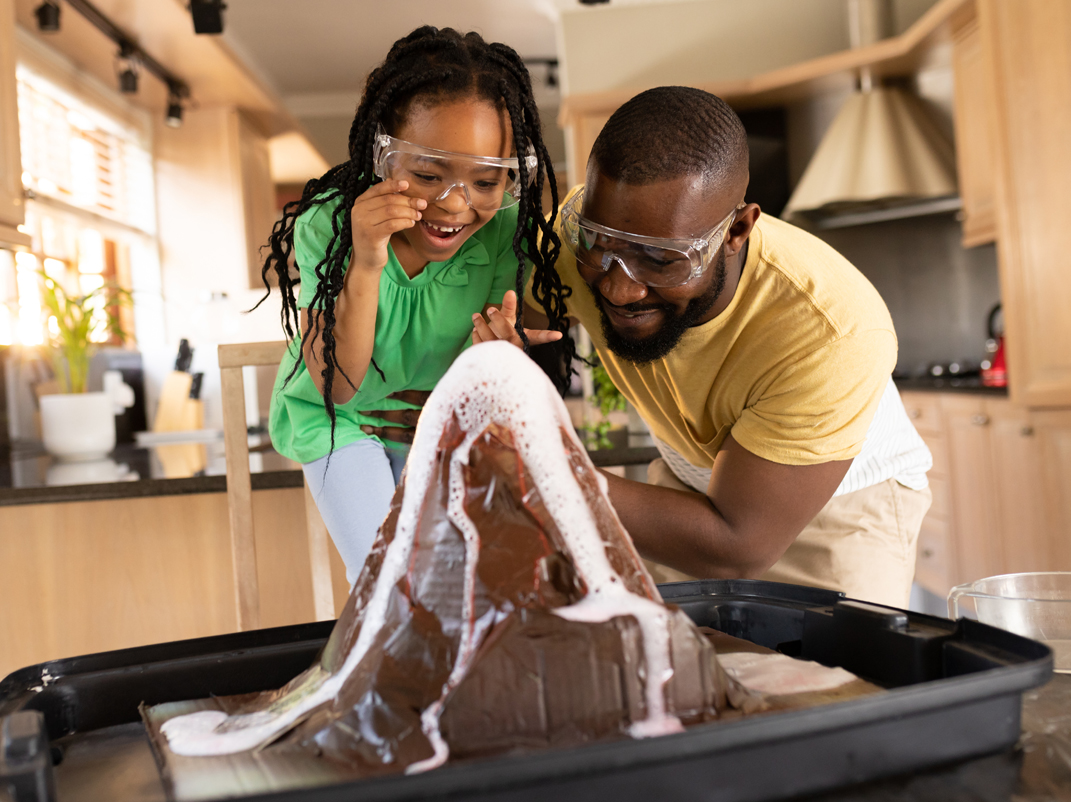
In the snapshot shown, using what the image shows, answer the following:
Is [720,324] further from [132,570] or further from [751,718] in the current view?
[132,570]

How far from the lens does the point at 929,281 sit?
409cm

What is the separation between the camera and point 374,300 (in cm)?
103

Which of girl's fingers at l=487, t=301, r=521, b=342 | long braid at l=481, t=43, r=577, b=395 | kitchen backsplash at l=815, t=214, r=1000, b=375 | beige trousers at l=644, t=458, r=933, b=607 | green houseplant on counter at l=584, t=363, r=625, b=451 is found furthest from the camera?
kitchen backsplash at l=815, t=214, r=1000, b=375

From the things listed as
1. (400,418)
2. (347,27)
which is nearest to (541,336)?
(400,418)

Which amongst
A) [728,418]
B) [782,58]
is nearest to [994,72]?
[782,58]

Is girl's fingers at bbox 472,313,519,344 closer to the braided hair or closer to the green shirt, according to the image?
the braided hair

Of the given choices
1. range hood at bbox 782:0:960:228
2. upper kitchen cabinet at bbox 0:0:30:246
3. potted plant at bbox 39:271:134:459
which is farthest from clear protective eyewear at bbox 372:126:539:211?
range hood at bbox 782:0:960:228

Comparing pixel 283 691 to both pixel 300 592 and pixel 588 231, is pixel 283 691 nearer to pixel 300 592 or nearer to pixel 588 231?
pixel 588 231

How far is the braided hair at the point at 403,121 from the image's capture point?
1.04 metres

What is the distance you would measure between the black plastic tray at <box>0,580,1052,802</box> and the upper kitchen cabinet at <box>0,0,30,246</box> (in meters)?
2.03

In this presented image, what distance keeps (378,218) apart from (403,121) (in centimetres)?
16

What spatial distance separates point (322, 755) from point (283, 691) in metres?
0.11

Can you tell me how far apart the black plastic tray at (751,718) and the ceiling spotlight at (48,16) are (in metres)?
3.12

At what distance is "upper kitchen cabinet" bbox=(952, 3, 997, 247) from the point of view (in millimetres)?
3189
